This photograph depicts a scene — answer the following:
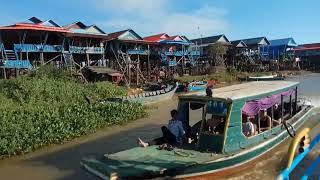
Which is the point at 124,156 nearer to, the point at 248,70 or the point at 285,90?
the point at 285,90

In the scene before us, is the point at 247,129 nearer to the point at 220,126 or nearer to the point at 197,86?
the point at 220,126

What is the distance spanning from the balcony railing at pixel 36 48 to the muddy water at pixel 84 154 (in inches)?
533

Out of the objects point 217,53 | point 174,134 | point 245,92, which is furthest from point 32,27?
point 217,53

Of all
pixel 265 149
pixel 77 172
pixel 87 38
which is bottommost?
pixel 77 172

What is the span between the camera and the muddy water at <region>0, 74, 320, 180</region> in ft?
32.9

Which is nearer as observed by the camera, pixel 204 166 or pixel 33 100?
pixel 204 166

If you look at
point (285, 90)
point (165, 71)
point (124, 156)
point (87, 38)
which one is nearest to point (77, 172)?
point (124, 156)

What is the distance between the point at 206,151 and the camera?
28.4 feet

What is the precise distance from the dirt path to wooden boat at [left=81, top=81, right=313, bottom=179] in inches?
72.9

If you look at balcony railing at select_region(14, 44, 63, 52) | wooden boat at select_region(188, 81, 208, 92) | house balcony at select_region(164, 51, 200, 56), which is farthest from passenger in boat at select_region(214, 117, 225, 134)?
house balcony at select_region(164, 51, 200, 56)

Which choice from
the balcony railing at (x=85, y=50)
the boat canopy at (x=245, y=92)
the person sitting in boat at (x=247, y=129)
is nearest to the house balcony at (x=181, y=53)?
the balcony railing at (x=85, y=50)

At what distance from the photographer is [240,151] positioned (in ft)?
28.9

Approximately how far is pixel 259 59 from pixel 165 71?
18.6 meters

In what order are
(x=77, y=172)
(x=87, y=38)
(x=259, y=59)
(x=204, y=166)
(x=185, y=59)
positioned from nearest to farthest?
(x=204, y=166) < (x=77, y=172) < (x=87, y=38) < (x=185, y=59) < (x=259, y=59)
